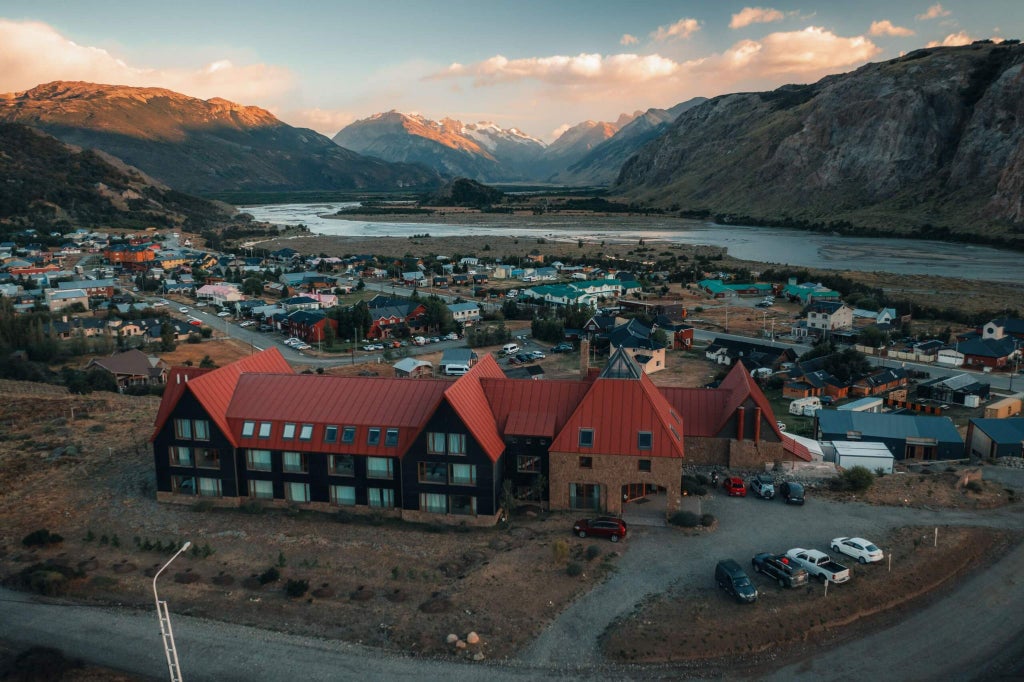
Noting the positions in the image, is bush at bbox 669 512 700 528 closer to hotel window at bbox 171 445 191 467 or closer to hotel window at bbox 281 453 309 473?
hotel window at bbox 281 453 309 473

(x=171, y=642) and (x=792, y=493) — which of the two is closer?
(x=171, y=642)

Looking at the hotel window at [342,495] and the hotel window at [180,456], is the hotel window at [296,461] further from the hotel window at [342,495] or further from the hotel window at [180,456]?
the hotel window at [180,456]

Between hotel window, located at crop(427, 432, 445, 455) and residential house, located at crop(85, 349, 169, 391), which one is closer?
hotel window, located at crop(427, 432, 445, 455)

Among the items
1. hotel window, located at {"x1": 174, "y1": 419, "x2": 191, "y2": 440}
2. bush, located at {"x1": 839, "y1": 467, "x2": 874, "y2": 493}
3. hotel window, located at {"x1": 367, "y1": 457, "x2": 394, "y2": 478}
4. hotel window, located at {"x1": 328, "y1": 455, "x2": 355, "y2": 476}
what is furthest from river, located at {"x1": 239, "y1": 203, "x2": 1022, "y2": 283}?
hotel window, located at {"x1": 174, "y1": 419, "x2": 191, "y2": 440}

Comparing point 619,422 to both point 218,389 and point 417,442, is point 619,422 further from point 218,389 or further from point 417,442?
point 218,389

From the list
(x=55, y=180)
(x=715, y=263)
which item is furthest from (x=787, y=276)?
(x=55, y=180)

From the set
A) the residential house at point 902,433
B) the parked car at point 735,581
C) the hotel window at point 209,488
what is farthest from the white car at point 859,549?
the hotel window at point 209,488

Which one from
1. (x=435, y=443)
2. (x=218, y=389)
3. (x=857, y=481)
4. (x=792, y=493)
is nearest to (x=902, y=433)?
(x=857, y=481)
